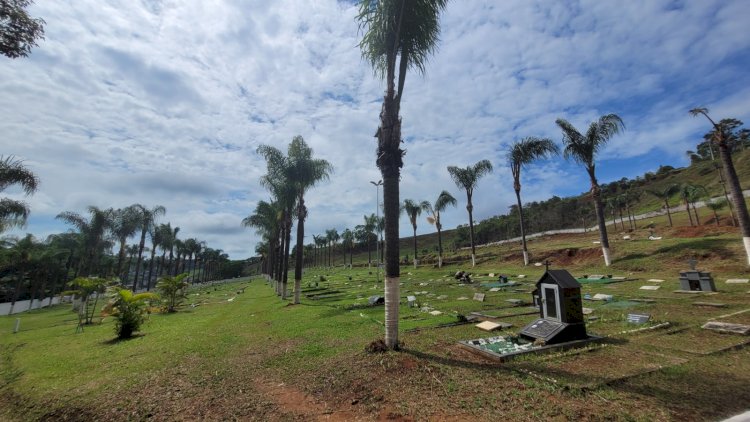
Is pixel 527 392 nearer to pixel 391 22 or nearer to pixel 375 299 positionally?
pixel 391 22

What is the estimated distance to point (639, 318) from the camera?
9891 millimetres

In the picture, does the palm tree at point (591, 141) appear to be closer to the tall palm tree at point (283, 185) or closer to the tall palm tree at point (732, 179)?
the tall palm tree at point (732, 179)

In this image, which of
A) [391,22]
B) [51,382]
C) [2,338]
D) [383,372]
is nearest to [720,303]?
[383,372]

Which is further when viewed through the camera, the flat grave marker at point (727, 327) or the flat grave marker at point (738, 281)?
the flat grave marker at point (738, 281)

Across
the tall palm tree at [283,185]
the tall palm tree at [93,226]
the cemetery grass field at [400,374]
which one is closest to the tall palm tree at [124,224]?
the tall palm tree at [93,226]

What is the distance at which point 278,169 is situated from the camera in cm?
2603

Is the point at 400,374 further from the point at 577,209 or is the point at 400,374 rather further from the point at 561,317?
the point at 577,209

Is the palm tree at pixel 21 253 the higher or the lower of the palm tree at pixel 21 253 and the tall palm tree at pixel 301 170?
the lower

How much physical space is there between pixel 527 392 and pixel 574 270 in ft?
77.1

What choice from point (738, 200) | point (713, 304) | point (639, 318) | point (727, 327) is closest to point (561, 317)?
point (639, 318)

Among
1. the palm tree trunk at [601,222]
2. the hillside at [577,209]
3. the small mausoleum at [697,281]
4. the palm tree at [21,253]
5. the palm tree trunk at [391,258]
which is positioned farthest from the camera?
the hillside at [577,209]

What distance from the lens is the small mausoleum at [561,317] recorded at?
27.3 feet

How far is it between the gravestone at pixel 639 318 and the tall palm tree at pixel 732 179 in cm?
1225

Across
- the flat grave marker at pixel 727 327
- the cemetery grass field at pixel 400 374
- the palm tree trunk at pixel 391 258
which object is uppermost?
the palm tree trunk at pixel 391 258
